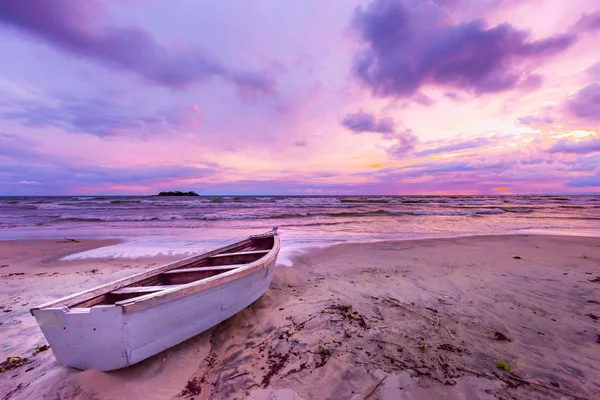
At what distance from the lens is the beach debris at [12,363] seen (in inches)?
134

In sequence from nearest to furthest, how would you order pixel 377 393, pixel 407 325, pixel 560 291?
pixel 377 393, pixel 407 325, pixel 560 291

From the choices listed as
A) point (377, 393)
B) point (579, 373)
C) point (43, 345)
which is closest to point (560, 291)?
point (579, 373)

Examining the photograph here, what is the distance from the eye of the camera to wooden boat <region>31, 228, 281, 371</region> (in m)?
2.87

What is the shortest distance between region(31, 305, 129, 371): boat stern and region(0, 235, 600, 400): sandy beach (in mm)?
183

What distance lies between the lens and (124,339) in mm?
2992

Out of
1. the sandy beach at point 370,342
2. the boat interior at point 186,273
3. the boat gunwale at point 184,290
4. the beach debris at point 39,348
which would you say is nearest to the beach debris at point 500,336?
the sandy beach at point 370,342

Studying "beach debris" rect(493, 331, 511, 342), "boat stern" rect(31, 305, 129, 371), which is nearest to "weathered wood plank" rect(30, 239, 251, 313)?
"boat stern" rect(31, 305, 129, 371)

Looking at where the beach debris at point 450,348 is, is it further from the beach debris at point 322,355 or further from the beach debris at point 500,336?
the beach debris at point 322,355

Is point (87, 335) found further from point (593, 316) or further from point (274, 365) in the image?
point (593, 316)

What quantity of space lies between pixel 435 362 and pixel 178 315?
10.7ft

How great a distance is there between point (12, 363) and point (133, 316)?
2088 millimetres

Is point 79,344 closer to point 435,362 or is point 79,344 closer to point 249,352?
point 249,352

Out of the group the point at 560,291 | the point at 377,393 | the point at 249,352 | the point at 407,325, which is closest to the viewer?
the point at 377,393

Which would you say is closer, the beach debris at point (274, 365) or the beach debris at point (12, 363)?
the beach debris at point (274, 365)
